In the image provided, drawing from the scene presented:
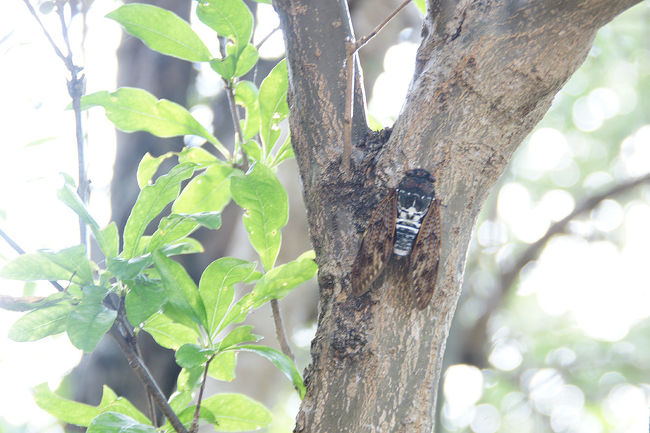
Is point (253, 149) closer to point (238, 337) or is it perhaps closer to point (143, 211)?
point (143, 211)

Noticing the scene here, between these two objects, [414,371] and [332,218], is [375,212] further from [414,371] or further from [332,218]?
[414,371]

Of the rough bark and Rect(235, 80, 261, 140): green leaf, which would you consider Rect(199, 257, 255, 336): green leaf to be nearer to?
the rough bark

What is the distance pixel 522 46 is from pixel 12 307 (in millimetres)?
875

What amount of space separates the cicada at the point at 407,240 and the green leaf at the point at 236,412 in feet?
1.31

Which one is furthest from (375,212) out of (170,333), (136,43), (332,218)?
(136,43)

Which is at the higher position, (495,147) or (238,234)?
(238,234)

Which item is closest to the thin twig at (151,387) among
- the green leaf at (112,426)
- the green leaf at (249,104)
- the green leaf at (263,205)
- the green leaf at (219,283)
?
the green leaf at (112,426)

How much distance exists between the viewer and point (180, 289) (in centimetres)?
86

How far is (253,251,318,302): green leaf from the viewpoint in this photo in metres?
0.92

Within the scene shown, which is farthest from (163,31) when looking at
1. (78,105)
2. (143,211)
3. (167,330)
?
(167,330)

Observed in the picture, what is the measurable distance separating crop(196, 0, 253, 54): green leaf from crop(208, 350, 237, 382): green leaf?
570 millimetres

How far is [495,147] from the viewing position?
820mm

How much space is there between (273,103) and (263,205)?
0.27 metres

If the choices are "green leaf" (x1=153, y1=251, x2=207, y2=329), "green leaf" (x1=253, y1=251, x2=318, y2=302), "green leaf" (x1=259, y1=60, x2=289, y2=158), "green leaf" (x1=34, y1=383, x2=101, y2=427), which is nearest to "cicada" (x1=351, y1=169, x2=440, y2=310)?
"green leaf" (x1=253, y1=251, x2=318, y2=302)
